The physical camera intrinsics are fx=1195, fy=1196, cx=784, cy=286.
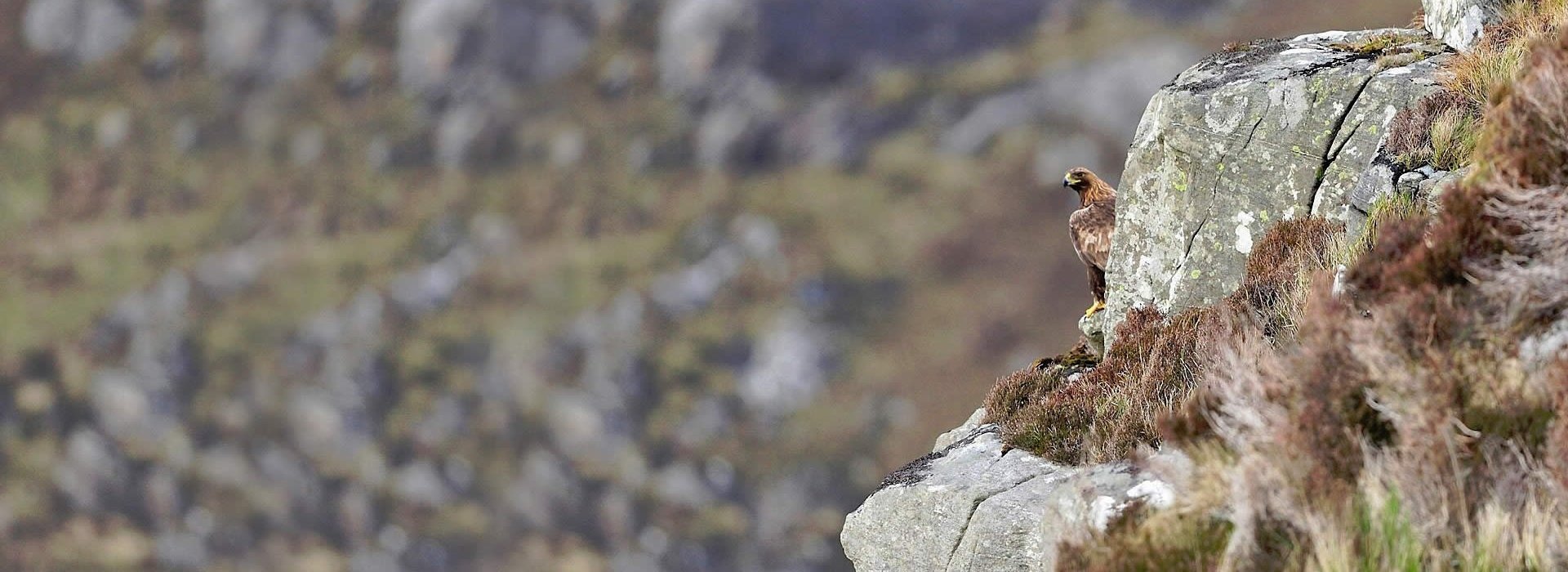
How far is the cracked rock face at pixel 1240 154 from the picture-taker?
28.3ft

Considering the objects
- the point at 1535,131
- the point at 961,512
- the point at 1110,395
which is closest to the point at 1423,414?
the point at 1535,131

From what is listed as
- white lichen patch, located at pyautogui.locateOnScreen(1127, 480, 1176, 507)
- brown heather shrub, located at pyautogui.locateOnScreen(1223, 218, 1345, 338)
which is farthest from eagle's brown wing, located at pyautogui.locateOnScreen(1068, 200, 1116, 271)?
white lichen patch, located at pyautogui.locateOnScreen(1127, 480, 1176, 507)

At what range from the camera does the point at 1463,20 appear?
916 centimetres

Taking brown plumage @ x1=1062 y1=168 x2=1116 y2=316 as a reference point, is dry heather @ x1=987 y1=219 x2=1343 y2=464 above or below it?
below

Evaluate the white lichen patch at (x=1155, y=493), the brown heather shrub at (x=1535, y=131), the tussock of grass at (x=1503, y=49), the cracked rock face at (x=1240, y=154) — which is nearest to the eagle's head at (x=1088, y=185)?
the cracked rock face at (x=1240, y=154)

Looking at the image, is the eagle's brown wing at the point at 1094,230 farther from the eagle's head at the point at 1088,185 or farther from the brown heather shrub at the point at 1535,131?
the brown heather shrub at the point at 1535,131

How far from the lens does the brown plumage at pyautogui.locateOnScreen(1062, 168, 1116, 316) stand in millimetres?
11230

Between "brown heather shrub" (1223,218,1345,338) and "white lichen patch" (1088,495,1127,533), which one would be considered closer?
"white lichen patch" (1088,495,1127,533)

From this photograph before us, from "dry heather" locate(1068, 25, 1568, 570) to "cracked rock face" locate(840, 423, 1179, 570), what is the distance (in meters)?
1.68

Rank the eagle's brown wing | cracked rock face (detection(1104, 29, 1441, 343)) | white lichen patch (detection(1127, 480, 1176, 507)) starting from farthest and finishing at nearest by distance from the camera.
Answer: the eagle's brown wing, cracked rock face (detection(1104, 29, 1441, 343)), white lichen patch (detection(1127, 480, 1176, 507))

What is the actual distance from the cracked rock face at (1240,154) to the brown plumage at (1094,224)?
70cm

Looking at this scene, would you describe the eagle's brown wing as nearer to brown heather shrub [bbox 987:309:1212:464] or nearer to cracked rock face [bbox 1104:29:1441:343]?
cracked rock face [bbox 1104:29:1441:343]

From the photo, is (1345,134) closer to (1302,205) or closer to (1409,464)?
(1302,205)

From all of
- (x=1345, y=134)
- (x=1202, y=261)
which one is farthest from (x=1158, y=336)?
(x=1345, y=134)
